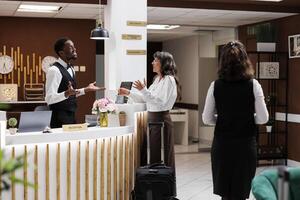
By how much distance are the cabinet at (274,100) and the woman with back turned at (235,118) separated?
5.21m

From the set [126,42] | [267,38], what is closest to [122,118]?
[126,42]

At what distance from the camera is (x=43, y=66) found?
952 centimetres

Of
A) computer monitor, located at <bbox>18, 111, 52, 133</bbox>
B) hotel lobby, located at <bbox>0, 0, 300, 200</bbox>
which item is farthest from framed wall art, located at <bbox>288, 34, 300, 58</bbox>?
computer monitor, located at <bbox>18, 111, 52, 133</bbox>

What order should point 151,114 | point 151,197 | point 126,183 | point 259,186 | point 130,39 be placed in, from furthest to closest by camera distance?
point 130,39, point 151,114, point 126,183, point 151,197, point 259,186

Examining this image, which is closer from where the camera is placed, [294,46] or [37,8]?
[37,8]

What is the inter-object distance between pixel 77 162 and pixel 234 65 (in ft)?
6.11

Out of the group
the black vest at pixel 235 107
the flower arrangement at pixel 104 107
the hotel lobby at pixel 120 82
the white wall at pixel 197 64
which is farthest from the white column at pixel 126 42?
the white wall at pixel 197 64

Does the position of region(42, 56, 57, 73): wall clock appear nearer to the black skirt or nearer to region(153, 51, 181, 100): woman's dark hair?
region(153, 51, 181, 100): woman's dark hair

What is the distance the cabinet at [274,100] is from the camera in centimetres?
889

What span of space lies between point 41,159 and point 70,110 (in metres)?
1.06

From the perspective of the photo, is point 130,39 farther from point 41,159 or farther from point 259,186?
point 259,186

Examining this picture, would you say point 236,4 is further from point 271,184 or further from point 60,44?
point 271,184

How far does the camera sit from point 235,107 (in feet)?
12.1

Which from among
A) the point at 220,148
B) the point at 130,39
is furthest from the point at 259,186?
the point at 130,39
